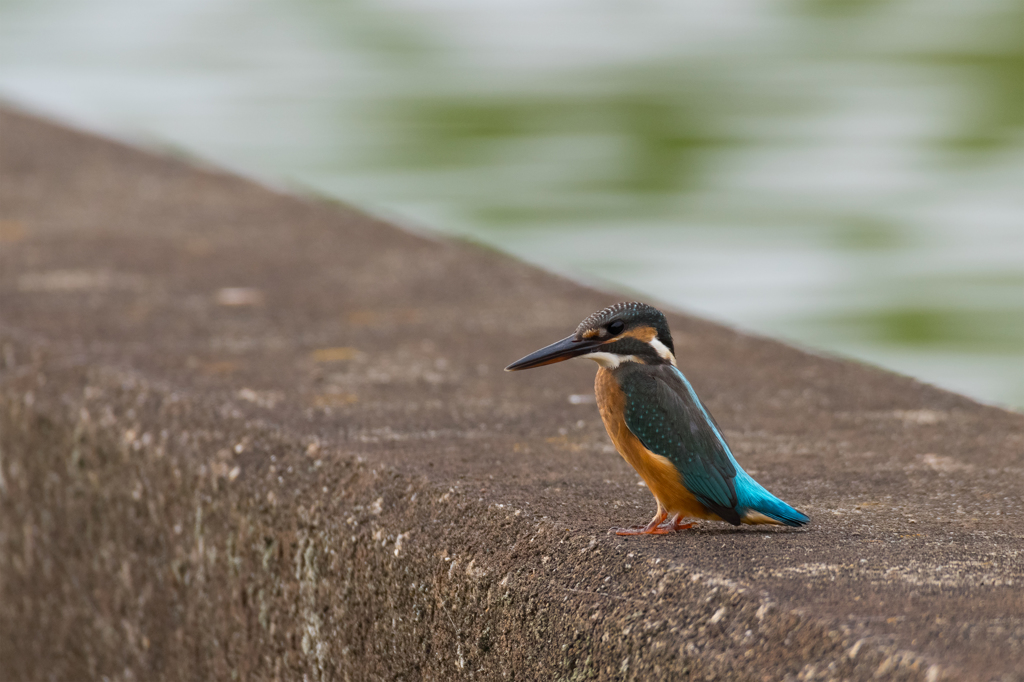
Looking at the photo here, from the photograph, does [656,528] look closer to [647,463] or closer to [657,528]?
[657,528]

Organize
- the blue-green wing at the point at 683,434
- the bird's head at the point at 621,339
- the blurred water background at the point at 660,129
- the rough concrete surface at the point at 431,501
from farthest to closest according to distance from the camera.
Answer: the blurred water background at the point at 660,129 < the bird's head at the point at 621,339 < the blue-green wing at the point at 683,434 < the rough concrete surface at the point at 431,501

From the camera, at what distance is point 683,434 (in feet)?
6.41

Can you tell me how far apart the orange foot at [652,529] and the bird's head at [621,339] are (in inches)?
9.0

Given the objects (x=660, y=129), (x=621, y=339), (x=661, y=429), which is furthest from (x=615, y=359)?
(x=660, y=129)

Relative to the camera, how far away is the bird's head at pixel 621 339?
2.04 m

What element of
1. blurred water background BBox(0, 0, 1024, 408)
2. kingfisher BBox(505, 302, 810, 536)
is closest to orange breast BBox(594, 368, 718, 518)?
kingfisher BBox(505, 302, 810, 536)

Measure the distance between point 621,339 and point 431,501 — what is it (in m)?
0.42

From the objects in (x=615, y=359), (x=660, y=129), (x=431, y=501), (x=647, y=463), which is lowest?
(x=431, y=501)

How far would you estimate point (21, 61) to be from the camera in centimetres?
971

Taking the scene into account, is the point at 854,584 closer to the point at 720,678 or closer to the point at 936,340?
the point at 720,678

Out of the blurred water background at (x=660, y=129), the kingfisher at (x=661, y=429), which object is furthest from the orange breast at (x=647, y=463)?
Answer: the blurred water background at (x=660, y=129)

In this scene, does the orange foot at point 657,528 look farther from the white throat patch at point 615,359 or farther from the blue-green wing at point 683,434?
the white throat patch at point 615,359

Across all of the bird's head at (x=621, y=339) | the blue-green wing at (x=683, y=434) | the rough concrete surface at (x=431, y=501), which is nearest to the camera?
the rough concrete surface at (x=431, y=501)

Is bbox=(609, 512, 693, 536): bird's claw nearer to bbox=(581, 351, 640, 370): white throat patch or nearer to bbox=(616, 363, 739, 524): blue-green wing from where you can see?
bbox=(616, 363, 739, 524): blue-green wing
